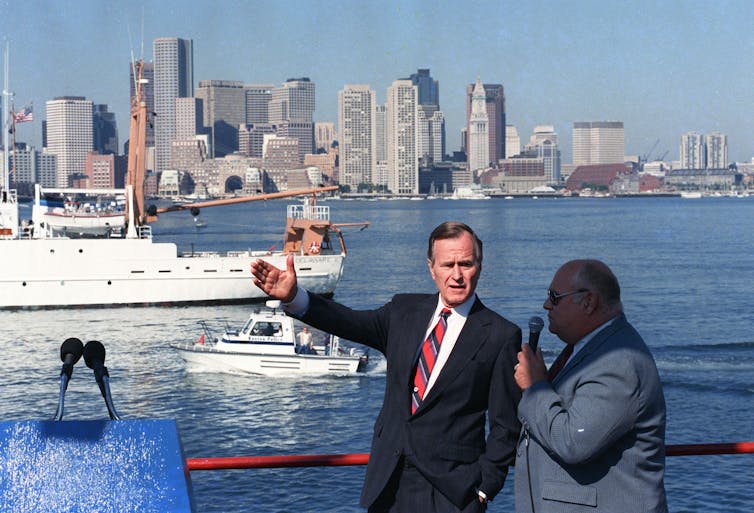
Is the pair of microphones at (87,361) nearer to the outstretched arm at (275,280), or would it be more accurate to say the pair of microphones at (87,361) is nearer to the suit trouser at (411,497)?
the outstretched arm at (275,280)

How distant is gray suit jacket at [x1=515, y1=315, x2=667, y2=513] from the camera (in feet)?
9.93

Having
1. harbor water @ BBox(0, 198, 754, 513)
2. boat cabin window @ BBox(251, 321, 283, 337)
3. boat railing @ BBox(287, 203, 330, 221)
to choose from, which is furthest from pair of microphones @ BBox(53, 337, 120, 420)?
boat railing @ BBox(287, 203, 330, 221)

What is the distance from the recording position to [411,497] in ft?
11.4

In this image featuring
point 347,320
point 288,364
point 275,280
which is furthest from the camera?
point 288,364

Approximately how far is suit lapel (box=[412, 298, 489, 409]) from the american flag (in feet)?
137

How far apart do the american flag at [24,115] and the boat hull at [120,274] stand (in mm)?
11075

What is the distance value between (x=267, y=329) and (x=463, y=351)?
1949 cm

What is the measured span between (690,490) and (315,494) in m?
5.04

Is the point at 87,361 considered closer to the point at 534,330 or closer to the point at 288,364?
the point at 534,330

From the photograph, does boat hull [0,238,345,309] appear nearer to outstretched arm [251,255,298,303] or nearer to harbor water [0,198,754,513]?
harbor water [0,198,754,513]

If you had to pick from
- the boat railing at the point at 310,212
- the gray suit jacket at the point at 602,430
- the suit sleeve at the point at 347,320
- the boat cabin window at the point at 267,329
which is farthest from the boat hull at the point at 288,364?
the gray suit jacket at the point at 602,430

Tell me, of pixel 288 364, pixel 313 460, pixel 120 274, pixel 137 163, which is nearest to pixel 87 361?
pixel 313 460

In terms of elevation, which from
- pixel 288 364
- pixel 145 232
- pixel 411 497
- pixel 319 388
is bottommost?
pixel 319 388

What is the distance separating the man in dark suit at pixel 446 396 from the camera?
346 centimetres
